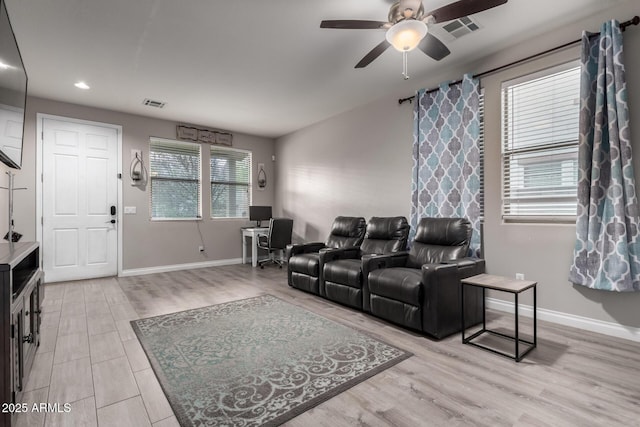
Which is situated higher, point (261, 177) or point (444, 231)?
point (261, 177)

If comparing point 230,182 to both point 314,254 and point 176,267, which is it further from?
point 314,254

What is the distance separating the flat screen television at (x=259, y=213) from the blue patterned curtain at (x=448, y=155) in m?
3.28

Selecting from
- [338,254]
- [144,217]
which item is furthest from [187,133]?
[338,254]

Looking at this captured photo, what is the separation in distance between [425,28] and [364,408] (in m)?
2.46

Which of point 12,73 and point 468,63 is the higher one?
point 468,63

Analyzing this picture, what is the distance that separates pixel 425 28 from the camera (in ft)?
7.13

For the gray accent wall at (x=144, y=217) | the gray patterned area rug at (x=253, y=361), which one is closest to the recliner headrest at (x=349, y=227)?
the gray patterned area rug at (x=253, y=361)

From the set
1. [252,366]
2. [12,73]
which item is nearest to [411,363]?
[252,366]

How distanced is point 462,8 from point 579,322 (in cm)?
279

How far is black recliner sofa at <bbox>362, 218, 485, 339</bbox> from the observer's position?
2.56 m

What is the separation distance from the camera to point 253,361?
2170 mm

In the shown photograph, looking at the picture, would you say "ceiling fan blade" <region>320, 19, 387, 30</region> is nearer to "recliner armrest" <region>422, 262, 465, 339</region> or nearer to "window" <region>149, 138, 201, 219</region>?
"recliner armrest" <region>422, 262, 465, 339</region>

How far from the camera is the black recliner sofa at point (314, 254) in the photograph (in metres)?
3.85

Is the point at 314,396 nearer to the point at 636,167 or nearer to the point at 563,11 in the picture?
the point at 636,167
